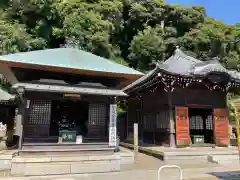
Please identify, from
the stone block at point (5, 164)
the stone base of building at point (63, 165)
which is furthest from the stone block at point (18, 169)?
the stone block at point (5, 164)

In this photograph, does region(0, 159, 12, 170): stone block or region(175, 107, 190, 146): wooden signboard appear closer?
region(0, 159, 12, 170): stone block

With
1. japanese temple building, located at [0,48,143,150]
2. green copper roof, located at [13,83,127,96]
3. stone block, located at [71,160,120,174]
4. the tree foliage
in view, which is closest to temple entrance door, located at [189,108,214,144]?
japanese temple building, located at [0,48,143,150]

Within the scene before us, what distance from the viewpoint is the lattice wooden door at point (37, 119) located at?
9023 mm

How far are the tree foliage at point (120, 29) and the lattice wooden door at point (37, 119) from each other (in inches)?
536

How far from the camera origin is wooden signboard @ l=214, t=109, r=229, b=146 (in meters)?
13.2

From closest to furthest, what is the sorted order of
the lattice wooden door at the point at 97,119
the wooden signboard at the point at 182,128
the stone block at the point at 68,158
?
the stone block at the point at 68,158, the lattice wooden door at the point at 97,119, the wooden signboard at the point at 182,128

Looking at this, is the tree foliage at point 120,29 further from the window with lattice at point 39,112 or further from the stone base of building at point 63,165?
the stone base of building at point 63,165

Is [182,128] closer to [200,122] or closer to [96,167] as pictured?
[200,122]

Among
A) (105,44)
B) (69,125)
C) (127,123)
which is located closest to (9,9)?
(105,44)

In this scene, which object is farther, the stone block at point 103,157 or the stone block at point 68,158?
the stone block at point 103,157

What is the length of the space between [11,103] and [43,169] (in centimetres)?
862

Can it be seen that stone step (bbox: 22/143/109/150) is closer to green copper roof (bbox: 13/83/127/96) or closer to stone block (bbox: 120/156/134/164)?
stone block (bbox: 120/156/134/164)

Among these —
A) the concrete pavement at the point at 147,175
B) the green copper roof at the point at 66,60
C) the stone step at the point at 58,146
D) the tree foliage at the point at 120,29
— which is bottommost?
the concrete pavement at the point at 147,175

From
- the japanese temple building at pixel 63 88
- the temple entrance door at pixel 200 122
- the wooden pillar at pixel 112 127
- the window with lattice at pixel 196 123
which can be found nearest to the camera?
the japanese temple building at pixel 63 88
